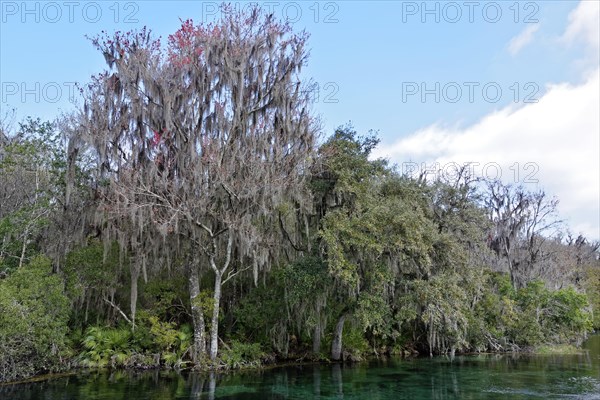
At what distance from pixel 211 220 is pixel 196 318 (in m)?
3.74

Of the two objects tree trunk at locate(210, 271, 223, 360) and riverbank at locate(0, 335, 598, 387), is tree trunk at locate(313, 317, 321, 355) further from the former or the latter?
tree trunk at locate(210, 271, 223, 360)

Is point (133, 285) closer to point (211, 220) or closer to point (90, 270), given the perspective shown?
point (90, 270)

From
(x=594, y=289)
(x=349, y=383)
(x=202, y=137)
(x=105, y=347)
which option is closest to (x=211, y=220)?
(x=202, y=137)

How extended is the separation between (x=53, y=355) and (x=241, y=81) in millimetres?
11518

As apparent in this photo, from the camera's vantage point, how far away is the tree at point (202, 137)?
16938mm

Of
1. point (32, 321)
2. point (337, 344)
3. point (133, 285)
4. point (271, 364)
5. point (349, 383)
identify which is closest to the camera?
point (32, 321)

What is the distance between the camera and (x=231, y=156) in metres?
17.2

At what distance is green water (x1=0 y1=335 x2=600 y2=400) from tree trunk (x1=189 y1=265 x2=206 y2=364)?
1332mm

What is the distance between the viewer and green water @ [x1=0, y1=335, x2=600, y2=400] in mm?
12367

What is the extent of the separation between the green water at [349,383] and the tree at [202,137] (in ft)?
9.71

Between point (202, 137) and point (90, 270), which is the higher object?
point (202, 137)

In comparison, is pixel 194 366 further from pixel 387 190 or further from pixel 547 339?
pixel 547 339

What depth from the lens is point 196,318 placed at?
693 inches

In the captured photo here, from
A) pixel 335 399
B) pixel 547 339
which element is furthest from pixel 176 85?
pixel 547 339
